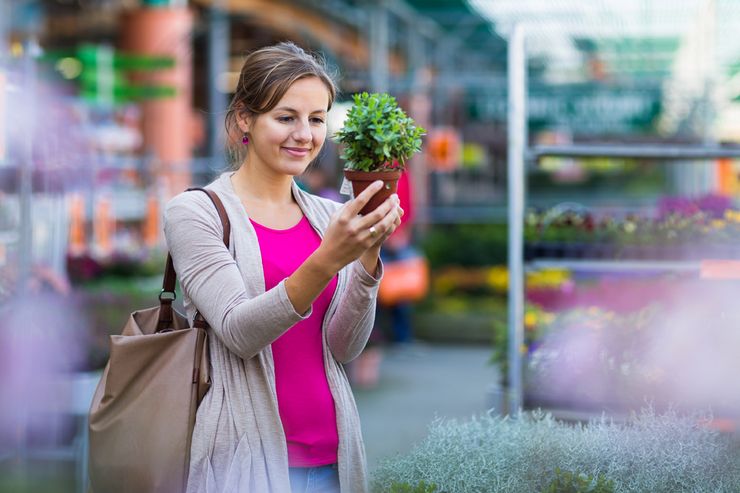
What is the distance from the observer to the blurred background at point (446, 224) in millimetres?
3928

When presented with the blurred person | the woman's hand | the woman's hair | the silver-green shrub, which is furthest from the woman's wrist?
the blurred person

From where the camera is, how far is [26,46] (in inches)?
177

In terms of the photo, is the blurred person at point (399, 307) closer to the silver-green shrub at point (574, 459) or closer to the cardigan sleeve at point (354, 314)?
the silver-green shrub at point (574, 459)

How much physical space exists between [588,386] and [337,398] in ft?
6.50

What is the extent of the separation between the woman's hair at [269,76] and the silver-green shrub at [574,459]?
32.5 inches

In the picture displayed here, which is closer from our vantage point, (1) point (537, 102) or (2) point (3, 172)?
(2) point (3, 172)

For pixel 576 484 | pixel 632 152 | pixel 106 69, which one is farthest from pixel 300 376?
pixel 106 69

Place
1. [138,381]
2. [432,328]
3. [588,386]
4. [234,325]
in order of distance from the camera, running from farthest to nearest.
Result: 1. [432,328]
2. [588,386]
3. [138,381]
4. [234,325]

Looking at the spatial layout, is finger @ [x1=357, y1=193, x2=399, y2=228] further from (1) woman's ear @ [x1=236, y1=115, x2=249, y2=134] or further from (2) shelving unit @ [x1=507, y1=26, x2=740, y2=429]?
(2) shelving unit @ [x1=507, y1=26, x2=740, y2=429]

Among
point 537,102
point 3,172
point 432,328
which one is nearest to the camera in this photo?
point 3,172

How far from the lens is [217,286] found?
1.94 metres

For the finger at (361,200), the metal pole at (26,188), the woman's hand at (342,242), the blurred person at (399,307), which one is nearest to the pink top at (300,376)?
the woman's hand at (342,242)

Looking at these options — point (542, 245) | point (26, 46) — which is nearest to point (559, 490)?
point (542, 245)

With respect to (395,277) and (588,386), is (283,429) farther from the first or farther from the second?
(395,277)
